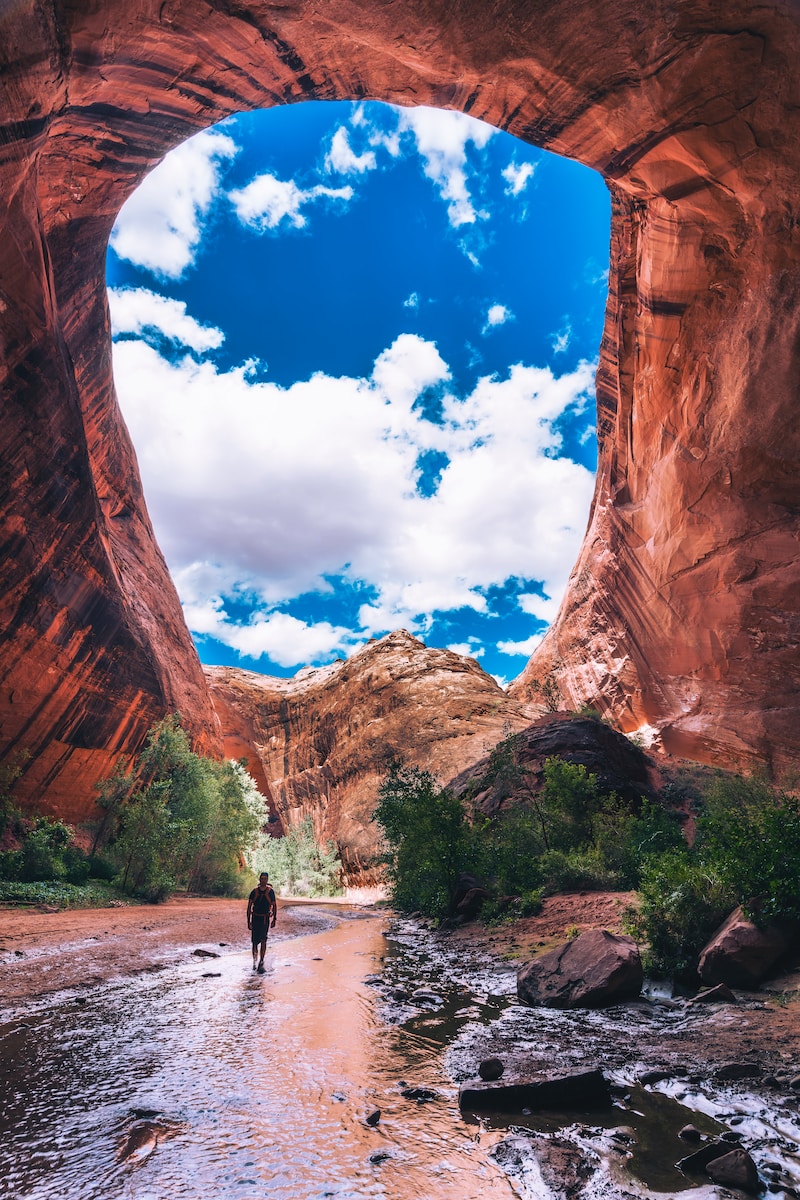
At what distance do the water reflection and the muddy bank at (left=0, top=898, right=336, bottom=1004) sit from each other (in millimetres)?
1737

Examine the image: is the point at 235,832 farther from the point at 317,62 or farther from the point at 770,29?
the point at 770,29

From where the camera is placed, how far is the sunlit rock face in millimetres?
47656

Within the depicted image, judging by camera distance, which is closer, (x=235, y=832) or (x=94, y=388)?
(x=94, y=388)

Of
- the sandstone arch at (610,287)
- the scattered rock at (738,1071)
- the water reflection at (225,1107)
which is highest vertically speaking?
the sandstone arch at (610,287)

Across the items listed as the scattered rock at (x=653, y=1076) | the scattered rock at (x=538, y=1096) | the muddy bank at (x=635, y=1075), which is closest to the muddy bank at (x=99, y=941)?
the muddy bank at (x=635, y=1075)

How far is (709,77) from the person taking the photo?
46.8 feet

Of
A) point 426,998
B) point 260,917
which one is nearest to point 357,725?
point 260,917

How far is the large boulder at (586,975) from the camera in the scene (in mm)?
7023

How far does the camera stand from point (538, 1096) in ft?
14.0

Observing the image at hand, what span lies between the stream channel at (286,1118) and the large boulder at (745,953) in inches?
106

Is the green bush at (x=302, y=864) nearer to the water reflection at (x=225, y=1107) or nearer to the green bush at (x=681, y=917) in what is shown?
the green bush at (x=681, y=917)

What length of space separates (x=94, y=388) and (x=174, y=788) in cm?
1952

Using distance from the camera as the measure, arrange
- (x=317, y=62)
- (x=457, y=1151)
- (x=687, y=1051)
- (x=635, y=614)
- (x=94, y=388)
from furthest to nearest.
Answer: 1. (x=635, y=614)
2. (x=94, y=388)
3. (x=317, y=62)
4. (x=687, y=1051)
5. (x=457, y=1151)

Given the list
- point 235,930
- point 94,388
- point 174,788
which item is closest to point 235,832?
point 174,788
